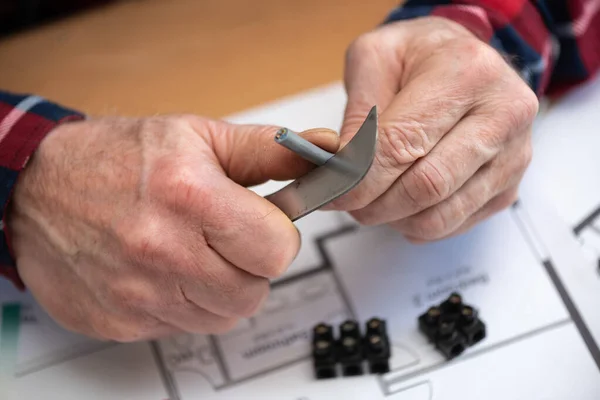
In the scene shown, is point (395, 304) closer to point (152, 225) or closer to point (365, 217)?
point (365, 217)

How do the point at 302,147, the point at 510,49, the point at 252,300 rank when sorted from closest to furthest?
the point at 302,147
the point at 252,300
the point at 510,49

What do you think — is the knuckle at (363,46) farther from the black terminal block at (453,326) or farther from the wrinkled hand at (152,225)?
the black terminal block at (453,326)

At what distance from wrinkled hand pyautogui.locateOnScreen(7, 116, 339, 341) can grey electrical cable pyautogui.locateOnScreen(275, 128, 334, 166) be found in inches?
0.7

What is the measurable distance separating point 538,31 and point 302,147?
459 mm

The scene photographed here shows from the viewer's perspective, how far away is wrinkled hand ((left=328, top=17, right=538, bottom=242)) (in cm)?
56

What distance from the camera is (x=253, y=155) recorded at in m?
0.58

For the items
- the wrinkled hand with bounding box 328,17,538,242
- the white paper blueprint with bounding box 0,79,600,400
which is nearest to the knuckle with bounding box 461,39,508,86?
the wrinkled hand with bounding box 328,17,538,242

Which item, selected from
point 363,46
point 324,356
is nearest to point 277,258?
point 324,356

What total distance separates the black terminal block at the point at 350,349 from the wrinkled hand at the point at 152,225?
106mm

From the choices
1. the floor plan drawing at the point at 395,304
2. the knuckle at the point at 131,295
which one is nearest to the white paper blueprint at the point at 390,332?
the floor plan drawing at the point at 395,304

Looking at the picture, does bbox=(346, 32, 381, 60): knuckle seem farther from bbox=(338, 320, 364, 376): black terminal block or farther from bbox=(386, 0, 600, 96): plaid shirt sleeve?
bbox=(338, 320, 364, 376): black terminal block

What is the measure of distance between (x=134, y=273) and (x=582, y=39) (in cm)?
66

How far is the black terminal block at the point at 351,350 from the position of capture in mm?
641

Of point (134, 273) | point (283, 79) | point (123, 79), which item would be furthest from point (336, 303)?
point (123, 79)
